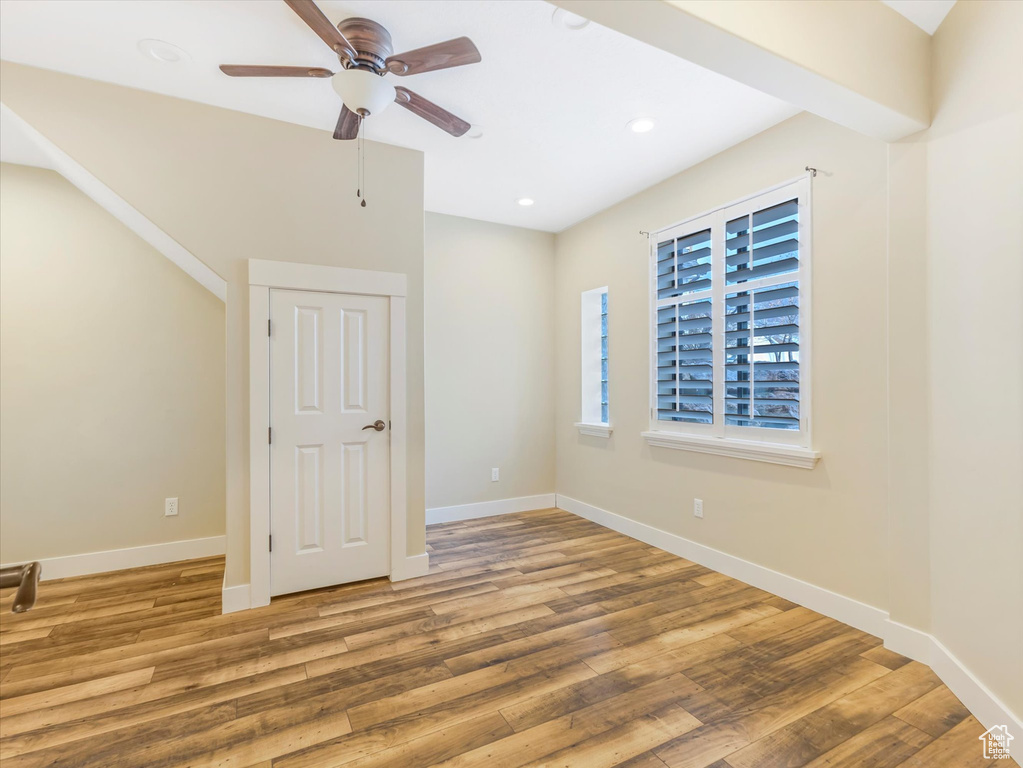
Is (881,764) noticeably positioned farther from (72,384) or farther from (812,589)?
(72,384)

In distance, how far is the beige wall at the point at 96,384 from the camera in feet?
10.7

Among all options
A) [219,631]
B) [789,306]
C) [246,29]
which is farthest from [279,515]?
[789,306]

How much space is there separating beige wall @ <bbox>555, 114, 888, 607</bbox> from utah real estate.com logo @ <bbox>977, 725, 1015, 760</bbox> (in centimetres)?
73

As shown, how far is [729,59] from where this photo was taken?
68.1 inches

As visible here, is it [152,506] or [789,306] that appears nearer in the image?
[789,306]

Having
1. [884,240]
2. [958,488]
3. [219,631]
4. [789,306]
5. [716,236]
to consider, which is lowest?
[219,631]

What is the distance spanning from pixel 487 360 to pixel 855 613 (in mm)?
3362

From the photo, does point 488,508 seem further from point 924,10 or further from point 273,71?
point 924,10

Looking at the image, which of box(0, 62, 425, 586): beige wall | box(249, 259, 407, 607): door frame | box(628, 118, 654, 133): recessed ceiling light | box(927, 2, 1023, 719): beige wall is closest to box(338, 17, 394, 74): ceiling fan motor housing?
box(0, 62, 425, 586): beige wall

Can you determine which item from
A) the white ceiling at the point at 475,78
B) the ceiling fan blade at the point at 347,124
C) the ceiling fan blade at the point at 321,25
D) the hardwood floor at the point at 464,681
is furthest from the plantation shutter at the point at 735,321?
the ceiling fan blade at the point at 321,25

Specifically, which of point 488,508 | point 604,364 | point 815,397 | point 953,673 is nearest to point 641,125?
point 815,397

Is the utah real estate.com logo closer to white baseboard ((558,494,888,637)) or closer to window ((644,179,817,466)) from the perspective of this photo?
white baseboard ((558,494,888,637))

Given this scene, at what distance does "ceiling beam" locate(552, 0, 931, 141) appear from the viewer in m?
1.55

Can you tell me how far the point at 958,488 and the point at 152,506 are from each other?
186 inches
